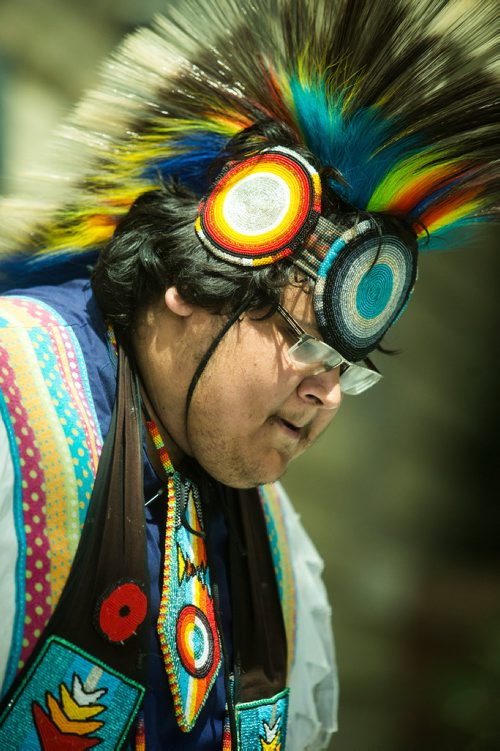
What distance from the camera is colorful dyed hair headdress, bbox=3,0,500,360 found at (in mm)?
1354

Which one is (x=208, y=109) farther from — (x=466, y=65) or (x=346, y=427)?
(x=346, y=427)

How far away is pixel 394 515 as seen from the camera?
3.46m

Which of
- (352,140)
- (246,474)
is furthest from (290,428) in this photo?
(352,140)

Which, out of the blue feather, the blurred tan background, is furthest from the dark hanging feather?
the blurred tan background

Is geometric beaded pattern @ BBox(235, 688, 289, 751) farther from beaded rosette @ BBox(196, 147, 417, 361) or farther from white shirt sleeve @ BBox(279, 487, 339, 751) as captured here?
beaded rosette @ BBox(196, 147, 417, 361)

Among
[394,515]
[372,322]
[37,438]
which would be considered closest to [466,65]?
[372,322]

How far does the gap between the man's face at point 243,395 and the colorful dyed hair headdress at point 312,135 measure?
0.10 m

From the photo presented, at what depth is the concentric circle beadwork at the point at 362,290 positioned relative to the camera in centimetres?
141

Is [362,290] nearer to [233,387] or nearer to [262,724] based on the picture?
[233,387]

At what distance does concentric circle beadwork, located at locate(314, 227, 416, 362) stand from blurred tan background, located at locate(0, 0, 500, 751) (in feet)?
5.49

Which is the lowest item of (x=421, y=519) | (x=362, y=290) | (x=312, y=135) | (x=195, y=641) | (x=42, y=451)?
(x=421, y=519)

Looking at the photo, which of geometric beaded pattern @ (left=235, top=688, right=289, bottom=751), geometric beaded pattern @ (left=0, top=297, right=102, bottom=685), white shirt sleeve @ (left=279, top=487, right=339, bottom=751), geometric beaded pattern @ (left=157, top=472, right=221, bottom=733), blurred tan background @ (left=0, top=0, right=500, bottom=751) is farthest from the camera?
blurred tan background @ (left=0, top=0, right=500, bottom=751)

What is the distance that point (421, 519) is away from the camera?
3498mm

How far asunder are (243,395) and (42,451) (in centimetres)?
39
